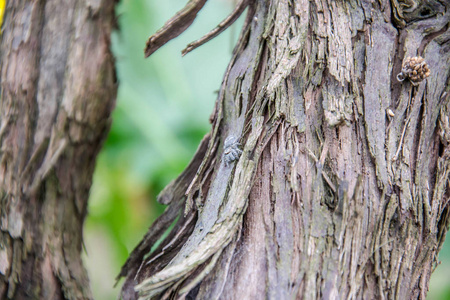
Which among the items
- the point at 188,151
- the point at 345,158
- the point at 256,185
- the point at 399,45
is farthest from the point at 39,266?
the point at 188,151

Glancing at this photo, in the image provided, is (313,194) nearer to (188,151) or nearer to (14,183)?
(14,183)

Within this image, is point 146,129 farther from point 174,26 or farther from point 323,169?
point 323,169

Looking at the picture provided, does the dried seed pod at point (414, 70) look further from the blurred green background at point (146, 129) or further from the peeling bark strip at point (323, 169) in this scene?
the blurred green background at point (146, 129)

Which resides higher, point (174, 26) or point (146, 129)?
point (146, 129)

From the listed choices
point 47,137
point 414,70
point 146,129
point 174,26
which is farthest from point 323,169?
point 146,129

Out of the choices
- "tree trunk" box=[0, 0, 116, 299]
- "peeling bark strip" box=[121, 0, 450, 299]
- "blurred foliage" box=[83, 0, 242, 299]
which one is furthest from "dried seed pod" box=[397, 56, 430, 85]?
"blurred foliage" box=[83, 0, 242, 299]

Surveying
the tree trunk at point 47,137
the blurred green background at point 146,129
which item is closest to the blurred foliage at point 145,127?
the blurred green background at point 146,129

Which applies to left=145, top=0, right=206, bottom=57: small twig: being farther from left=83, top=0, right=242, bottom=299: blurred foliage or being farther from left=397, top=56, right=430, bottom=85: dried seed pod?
left=83, top=0, right=242, bottom=299: blurred foliage
